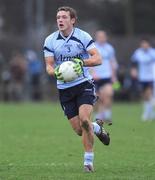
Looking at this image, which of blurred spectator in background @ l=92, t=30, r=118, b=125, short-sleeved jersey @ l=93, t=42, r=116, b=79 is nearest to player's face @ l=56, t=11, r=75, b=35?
blurred spectator in background @ l=92, t=30, r=118, b=125

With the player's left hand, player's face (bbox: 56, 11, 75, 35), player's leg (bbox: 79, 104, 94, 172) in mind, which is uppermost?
player's face (bbox: 56, 11, 75, 35)

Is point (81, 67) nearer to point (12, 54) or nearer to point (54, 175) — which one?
point (54, 175)

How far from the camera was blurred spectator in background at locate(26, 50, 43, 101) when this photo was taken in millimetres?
40750

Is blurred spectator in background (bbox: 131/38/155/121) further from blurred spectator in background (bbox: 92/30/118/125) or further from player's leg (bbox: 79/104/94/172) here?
Answer: player's leg (bbox: 79/104/94/172)

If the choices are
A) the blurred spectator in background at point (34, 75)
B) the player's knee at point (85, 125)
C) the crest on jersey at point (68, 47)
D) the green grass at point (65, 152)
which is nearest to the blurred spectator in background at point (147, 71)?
the green grass at point (65, 152)

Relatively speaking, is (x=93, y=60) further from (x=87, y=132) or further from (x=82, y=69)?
(x=87, y=132)

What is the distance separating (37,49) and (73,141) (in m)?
26.8

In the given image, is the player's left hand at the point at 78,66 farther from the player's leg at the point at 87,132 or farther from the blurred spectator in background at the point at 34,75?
the blurred spectator in background at the point at 34,75

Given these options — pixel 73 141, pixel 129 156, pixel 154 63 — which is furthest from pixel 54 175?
pixel 154 63

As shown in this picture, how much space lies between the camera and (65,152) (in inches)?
586

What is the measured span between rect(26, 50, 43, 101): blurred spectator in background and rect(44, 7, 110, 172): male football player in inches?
1121

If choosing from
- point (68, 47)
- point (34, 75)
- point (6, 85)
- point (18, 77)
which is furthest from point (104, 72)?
point (6, 85)

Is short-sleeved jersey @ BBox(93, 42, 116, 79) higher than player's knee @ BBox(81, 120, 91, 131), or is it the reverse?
short-sleeved jersey @ BBox(93, 42, 116, 79)

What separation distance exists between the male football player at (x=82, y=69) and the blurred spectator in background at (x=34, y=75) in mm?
28474
